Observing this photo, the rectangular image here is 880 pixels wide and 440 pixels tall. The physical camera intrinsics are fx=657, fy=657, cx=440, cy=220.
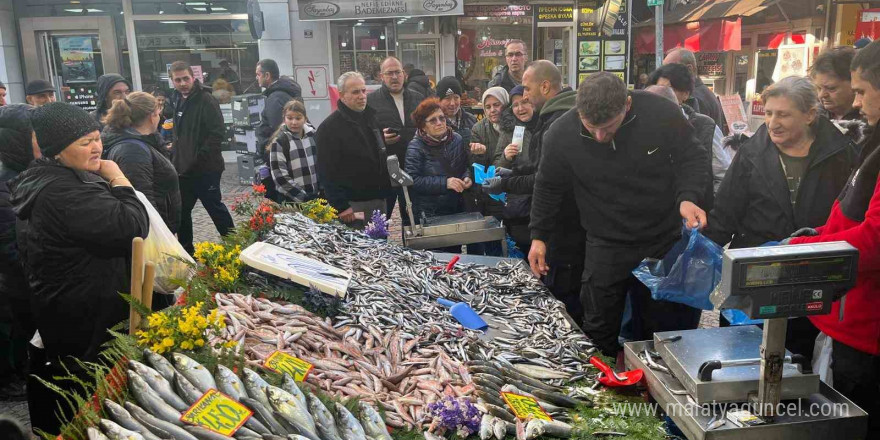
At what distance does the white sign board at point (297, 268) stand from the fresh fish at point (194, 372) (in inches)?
45.5

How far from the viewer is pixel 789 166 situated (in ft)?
12.9

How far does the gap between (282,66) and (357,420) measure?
13.3 meters

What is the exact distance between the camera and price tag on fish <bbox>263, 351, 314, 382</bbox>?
9.63 ft

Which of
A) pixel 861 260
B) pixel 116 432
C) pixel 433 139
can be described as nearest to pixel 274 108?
pixel 433 139

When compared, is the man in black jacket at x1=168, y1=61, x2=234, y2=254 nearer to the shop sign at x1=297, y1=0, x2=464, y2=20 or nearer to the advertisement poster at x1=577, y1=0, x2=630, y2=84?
the shop sign at x1=297, y1=0, x2=464, y2=20

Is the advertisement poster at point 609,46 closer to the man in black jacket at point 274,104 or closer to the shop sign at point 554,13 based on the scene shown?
the shop sign at point 554,13

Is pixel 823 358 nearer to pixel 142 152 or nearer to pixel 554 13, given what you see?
pixel 142 152

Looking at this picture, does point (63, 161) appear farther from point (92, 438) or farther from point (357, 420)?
point (357, 420)

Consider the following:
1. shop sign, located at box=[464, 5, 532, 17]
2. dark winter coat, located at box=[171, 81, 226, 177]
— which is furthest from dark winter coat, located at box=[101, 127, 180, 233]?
shop sign, located at box=[464, 5, 532, 17]

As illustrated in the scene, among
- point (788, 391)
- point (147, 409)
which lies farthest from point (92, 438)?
point (788, 391)

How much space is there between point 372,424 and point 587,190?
2500mm

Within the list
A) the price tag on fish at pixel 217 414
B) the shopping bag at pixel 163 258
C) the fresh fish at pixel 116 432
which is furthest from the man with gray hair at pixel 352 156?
the fresh fish at pixel 116 432

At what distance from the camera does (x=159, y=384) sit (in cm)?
258

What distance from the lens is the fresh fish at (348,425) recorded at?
2551mm
